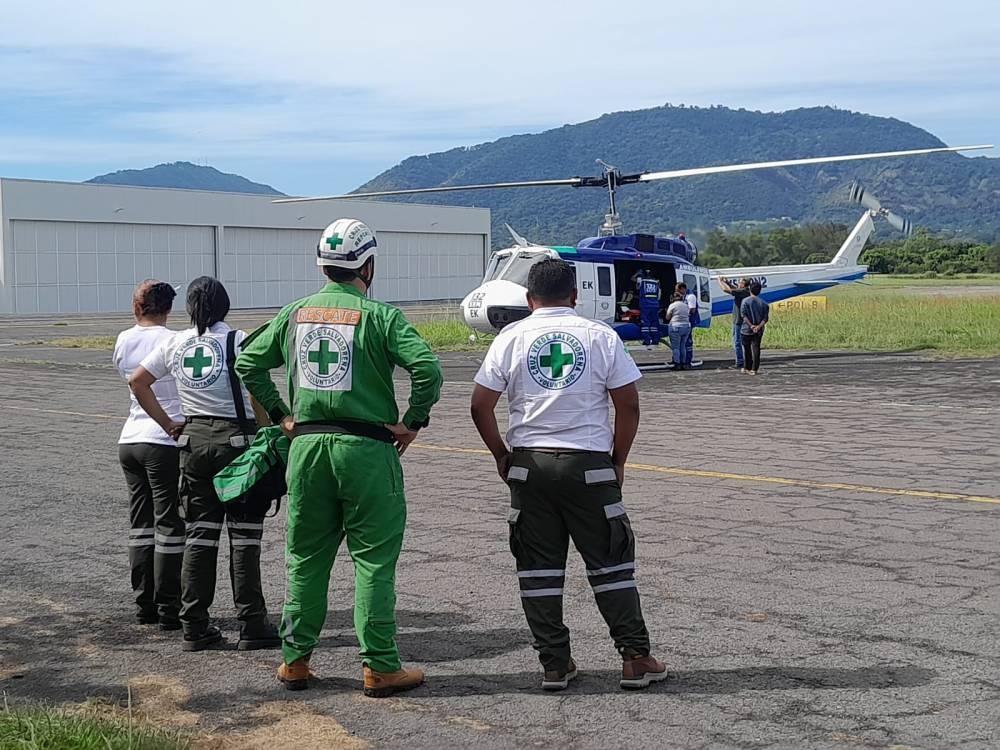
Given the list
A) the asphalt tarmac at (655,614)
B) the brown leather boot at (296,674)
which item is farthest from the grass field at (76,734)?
the brown leather boot at (296,674)

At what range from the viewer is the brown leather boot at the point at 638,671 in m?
5.24

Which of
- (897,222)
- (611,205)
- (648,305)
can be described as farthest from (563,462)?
(897,222)

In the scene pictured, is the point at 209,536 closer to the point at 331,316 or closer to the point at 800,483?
the point at 331,316

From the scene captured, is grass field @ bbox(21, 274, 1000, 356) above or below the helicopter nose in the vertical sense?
below

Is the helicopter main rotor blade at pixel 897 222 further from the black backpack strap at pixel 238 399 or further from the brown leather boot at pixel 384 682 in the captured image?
the brown leather boot at pixel 384 682

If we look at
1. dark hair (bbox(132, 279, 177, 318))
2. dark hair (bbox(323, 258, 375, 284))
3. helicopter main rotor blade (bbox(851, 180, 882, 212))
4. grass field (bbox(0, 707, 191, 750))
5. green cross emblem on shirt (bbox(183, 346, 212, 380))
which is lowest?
grass field (bbox(0, 707, 191, 750))

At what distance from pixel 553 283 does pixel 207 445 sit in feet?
6.34

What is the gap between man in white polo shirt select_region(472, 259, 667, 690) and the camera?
5312mm

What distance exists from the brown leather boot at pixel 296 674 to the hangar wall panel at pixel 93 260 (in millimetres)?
61766

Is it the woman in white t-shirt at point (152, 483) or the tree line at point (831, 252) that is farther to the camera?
the tree line at point (831, 252)

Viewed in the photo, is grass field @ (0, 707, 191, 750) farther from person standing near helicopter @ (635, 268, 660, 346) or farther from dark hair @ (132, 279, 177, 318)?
person standing near helicopter @ (635, 268, 660, 346)

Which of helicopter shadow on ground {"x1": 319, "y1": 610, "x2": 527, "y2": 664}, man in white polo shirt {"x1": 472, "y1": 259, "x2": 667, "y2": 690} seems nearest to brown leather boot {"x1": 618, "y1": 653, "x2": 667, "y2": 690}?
man in white polo shirt {"x1": 472, "y1": 259, "x2": 667, "y2": 690}

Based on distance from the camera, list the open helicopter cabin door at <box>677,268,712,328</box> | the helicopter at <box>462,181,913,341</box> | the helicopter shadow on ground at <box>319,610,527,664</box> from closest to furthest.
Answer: the helicopter shadow on ground at <box>319,610,527,664</box> → the helicopter at <box>462,181,913,341</box> → the open helicopter cabin door at <box>677,268,712,328</box>

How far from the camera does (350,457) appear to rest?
205 inches
